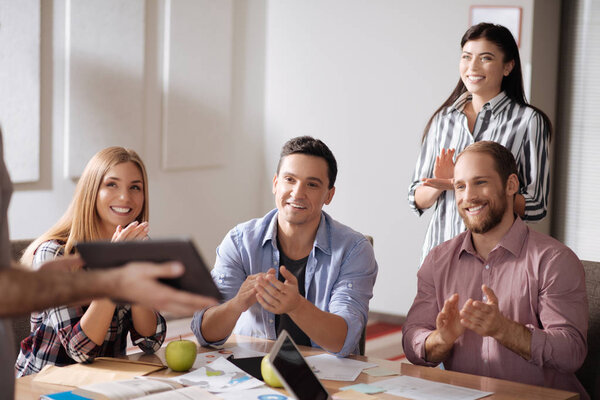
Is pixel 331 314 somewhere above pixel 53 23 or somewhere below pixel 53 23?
below

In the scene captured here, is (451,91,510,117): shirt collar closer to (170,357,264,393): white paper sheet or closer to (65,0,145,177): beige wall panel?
(170,357,264,393): white paper sheet

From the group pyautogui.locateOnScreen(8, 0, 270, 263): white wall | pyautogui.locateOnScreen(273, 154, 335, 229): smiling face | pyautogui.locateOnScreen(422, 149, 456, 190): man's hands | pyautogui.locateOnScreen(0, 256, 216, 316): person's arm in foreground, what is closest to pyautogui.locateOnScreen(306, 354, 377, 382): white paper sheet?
pyautogui.locateOnScreen(273, 154, 335, 229): smiling face

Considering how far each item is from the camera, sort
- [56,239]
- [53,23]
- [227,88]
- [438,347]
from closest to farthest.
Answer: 1. [438,347]
2. [56,239]
3. [53,23]
4. [227,88]

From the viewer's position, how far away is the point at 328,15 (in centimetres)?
563

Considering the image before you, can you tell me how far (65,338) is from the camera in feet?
6.86

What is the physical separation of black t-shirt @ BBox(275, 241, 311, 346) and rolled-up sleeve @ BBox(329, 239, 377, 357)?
127mm

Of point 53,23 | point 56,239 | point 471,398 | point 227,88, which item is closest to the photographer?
point 471,398

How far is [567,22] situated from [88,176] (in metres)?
3.72

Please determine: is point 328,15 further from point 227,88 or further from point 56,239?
point 56,239

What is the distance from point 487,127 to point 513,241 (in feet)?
2.88

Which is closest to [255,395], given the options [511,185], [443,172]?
[511,185]

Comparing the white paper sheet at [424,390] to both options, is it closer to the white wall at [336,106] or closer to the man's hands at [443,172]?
the man's hands at [443,172]

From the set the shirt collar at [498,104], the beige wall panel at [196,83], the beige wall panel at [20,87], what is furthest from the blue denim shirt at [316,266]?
the beige wall panel at [196,83]

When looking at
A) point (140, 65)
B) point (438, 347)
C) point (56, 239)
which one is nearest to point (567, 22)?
point (140, 65)
